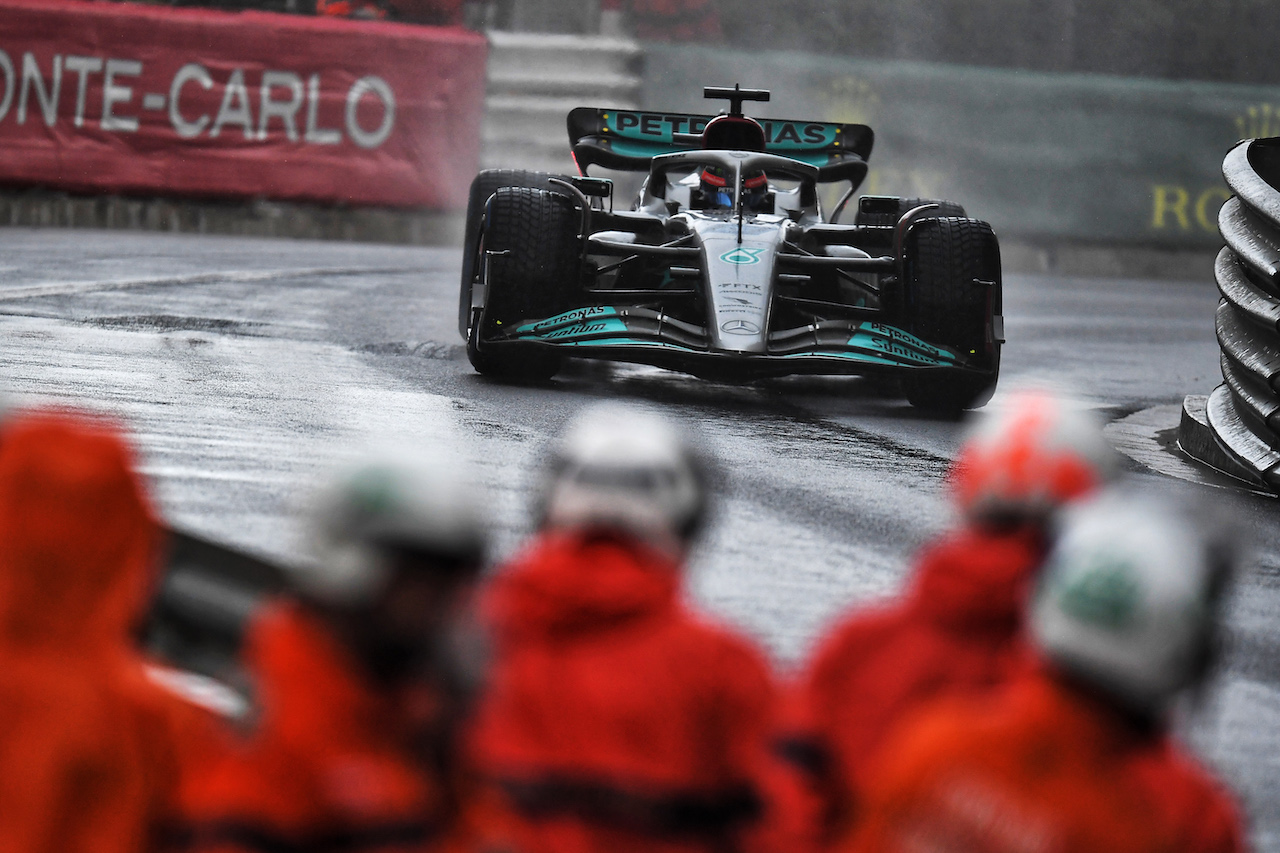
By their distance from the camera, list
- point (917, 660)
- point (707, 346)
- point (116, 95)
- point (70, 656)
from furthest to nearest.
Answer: point (116, 95) → point (707, 346) → point (917, 660) → point (70, 656)

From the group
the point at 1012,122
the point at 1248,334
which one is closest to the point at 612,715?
the point at 1248,334

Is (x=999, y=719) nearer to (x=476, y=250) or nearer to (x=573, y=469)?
(x=573, y=469)

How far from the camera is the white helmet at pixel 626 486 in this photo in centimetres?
228

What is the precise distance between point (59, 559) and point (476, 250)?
875 cm

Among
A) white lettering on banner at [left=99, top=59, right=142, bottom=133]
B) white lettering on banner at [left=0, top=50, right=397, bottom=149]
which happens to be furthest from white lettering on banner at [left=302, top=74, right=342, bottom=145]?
white lettering on banner at [left=99, top=59, right=142, bottom=133]

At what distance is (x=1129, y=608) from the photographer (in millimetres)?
1827

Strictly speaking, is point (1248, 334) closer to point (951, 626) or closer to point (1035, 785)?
point (951, 626)

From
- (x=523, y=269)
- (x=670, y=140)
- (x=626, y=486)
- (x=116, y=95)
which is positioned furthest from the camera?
(x=116, y=95)

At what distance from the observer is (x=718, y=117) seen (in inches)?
475

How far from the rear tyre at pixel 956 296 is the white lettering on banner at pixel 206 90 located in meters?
12.5

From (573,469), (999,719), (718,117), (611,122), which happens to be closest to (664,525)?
(573,469)

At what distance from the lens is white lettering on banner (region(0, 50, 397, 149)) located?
20672 millimetres

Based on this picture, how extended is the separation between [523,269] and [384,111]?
12.3 meters

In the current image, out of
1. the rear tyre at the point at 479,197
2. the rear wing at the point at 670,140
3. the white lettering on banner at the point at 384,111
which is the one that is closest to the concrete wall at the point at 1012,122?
the white lettering on banner at the point at 384,111
